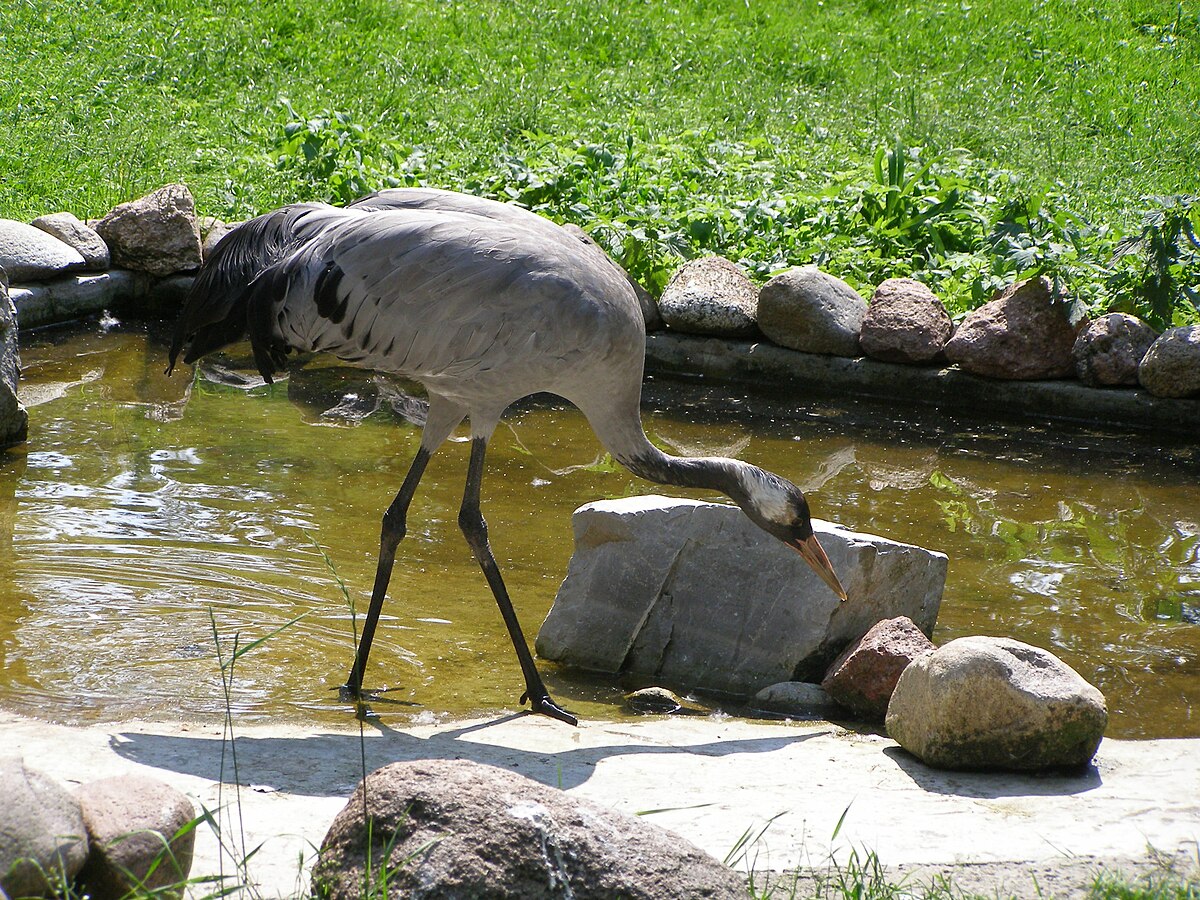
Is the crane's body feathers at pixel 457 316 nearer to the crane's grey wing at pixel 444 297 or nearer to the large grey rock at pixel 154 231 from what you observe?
A: the crane's grey wing at pixel 444 297

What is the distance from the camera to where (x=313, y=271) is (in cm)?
477

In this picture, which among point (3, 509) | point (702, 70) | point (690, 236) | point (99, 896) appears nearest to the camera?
point (99, 896)

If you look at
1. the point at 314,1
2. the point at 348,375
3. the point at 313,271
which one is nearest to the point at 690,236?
the point at 348,375

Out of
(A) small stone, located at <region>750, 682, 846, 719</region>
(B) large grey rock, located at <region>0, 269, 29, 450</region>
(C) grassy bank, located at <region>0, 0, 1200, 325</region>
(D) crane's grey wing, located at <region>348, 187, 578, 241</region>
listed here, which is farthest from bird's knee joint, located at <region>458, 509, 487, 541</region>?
(C) grassy bank, located at <region>0, 0, 1200, 325</region>

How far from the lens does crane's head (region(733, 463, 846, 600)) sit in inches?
185

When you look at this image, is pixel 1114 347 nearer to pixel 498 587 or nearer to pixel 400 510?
pixel 498 587

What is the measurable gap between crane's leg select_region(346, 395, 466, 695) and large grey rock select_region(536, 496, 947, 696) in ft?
1.96

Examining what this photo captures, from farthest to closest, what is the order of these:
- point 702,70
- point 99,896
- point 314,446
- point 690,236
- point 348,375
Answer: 1. point 702,70
2. point 690,236
3. point 348,375
4. point 314,446
5. point 99,896

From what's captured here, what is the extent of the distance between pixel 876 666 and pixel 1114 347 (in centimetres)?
405

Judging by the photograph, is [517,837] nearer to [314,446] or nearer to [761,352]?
[314,446]

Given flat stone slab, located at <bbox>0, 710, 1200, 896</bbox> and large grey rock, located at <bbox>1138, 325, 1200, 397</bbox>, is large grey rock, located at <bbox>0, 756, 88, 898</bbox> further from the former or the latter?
large grey rock, located at <bbox>1138, 325, 1200, 397</bbox>

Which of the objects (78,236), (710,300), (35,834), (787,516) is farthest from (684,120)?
(35,834)

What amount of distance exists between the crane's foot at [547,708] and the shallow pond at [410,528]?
66 mm

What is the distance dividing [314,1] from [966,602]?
11396 millimetres
